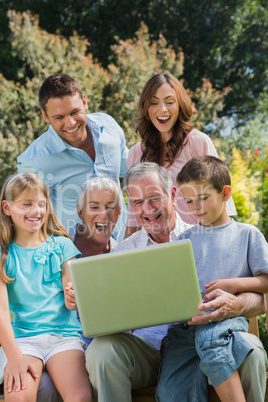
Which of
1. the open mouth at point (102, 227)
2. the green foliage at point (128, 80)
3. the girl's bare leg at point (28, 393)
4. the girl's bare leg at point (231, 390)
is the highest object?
the green foliage at point (128, 80)

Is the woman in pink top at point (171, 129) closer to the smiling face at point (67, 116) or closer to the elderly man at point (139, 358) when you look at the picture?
the smiling face at point (67, 116)

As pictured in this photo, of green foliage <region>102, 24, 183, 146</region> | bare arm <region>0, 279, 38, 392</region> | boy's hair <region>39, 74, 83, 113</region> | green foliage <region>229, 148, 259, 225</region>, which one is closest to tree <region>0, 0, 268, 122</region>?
green foliage <region>102, 24, 183, 146</region>

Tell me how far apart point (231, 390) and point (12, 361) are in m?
0.89

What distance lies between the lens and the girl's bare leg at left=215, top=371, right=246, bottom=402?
1.86 meters

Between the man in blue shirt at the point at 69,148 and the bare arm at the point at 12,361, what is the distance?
3.85 feet

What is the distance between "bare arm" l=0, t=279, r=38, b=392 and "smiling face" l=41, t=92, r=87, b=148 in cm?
131

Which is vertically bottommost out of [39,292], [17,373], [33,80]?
[17,373]

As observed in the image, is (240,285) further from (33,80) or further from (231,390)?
(33,80)

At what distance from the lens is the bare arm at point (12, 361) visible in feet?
6.73

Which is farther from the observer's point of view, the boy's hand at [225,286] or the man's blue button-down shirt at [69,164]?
the man's blue button-down shirt at [69,164]

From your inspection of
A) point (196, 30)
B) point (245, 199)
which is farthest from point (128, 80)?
point (196, 30)

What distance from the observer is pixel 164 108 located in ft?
10.2

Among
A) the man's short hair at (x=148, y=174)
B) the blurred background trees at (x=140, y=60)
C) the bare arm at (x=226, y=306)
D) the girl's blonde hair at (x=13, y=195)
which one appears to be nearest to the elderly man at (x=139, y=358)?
the bare arm at (x=226, y=306)

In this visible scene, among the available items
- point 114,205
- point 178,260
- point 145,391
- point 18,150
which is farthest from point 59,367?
point 18,150
